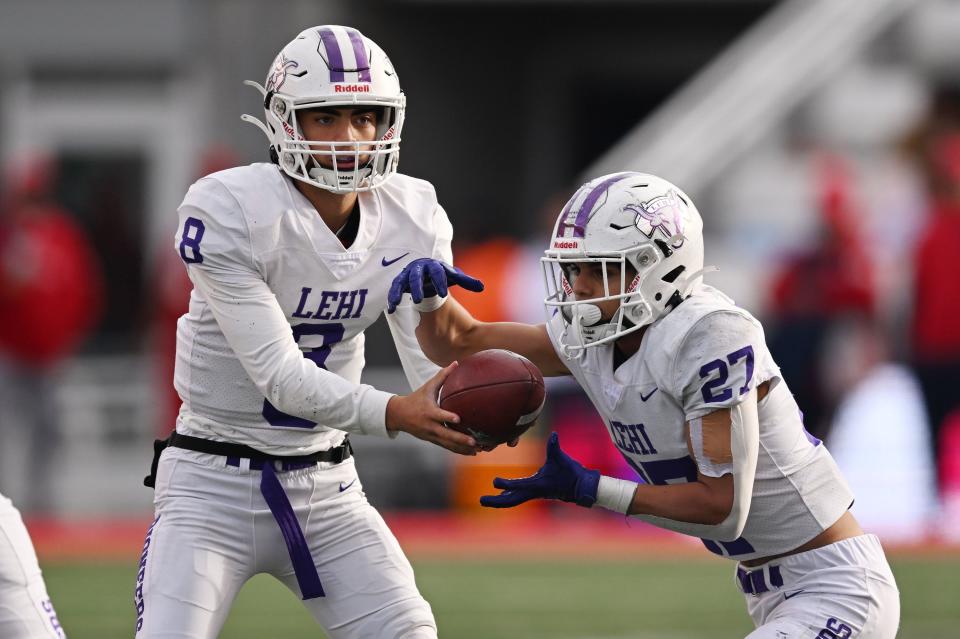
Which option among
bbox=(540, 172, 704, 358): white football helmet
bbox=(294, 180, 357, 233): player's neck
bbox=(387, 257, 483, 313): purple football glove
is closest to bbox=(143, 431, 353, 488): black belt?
bbox=(387, 257, 483, 313): purple football glove

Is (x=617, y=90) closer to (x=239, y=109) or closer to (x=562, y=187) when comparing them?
(x=562, y=187)

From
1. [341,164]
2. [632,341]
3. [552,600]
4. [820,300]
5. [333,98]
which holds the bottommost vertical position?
[552,600]

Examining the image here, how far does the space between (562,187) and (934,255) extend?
661 centimetres

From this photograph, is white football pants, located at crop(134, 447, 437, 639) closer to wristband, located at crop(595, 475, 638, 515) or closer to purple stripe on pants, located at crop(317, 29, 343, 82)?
wristband, located at crop(595, 475, 638, 515)

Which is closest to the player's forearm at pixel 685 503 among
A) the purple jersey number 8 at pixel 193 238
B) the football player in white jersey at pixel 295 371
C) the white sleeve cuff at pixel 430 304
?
the football player in white jersey at pixel 295 371

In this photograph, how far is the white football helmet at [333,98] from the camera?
3854mm

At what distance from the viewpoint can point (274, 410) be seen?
3877 millimetres

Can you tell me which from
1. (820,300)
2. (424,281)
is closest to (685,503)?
(424,281)

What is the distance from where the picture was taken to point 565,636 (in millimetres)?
6109

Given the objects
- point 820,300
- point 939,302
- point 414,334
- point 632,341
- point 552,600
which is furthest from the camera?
point 820,300

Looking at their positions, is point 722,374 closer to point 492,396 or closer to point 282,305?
point 492,396

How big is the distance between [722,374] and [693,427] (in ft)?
0.45

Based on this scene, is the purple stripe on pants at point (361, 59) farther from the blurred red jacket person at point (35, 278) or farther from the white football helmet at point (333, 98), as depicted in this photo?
the blurred red jacket person at point (35, 278)

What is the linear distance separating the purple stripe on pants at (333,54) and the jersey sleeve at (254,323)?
38 centimetres
